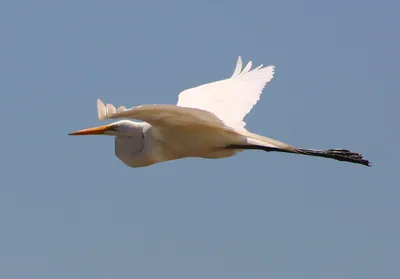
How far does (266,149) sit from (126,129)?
6.10 feet

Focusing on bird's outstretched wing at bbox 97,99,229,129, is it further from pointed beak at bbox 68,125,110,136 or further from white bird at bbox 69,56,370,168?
pointed beak at bbox 68,125,110,136

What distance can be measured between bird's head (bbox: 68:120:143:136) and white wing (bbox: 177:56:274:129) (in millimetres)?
1136

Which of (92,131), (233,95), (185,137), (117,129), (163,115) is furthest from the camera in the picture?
(233,95)

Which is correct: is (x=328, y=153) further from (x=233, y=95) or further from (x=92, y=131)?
(x=92, y=131)

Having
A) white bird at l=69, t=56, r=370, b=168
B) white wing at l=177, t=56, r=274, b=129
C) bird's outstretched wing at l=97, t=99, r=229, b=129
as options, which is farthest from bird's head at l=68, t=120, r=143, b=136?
white wing at l=177, t=56, r=274, b=129

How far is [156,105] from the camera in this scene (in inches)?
458

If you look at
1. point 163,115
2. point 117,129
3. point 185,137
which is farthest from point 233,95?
point 163,115

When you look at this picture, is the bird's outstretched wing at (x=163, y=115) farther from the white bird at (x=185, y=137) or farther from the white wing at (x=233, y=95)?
the white wing at (x=233, y=95)

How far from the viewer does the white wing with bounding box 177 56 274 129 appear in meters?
14.9

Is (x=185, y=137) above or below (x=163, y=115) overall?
below

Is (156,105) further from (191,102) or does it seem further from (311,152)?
(191,102)

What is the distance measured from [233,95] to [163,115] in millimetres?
3301

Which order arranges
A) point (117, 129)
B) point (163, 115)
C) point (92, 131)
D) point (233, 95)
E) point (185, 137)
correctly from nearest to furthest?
point (163, 115), point (185, 137), point (117, 129), point (92, 131), point (233, 95)

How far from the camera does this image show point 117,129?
14227 millimetres
